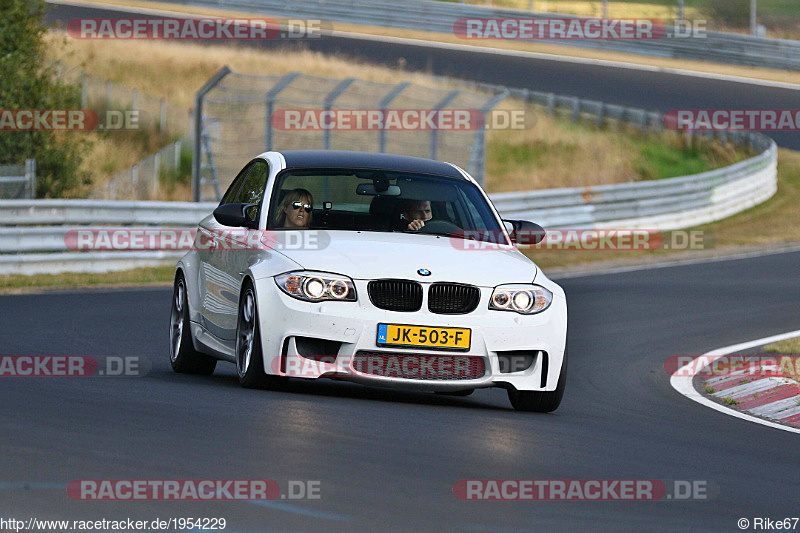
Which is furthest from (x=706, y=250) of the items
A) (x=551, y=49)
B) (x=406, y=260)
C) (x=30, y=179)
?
(x=551, y=49)

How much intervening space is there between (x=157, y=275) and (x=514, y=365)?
1185cm

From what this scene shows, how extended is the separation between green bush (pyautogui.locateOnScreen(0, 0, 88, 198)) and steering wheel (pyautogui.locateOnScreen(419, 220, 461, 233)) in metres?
15.0

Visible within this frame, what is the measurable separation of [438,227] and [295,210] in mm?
954

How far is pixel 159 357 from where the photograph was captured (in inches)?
483

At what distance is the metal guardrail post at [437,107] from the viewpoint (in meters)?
25.6

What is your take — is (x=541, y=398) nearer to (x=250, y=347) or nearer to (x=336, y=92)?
(x=250, y=347)

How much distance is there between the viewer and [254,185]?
10.8m

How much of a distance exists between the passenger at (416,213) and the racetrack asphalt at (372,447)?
115 centimetres

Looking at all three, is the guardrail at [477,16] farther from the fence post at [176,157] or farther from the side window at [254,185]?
the side window at [254,185]

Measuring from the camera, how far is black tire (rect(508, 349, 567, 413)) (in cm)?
955

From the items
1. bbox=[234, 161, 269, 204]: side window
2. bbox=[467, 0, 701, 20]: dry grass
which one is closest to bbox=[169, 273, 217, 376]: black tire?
bbox=[234, 161, 269, 204]: side window

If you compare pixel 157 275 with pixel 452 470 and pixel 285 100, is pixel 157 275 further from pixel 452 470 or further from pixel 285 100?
pixel 452 470

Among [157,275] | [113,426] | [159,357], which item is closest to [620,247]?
[157,275]

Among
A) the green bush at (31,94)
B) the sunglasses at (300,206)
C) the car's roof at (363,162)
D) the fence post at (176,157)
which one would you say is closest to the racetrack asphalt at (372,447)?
the sunglasses at (300,206)
